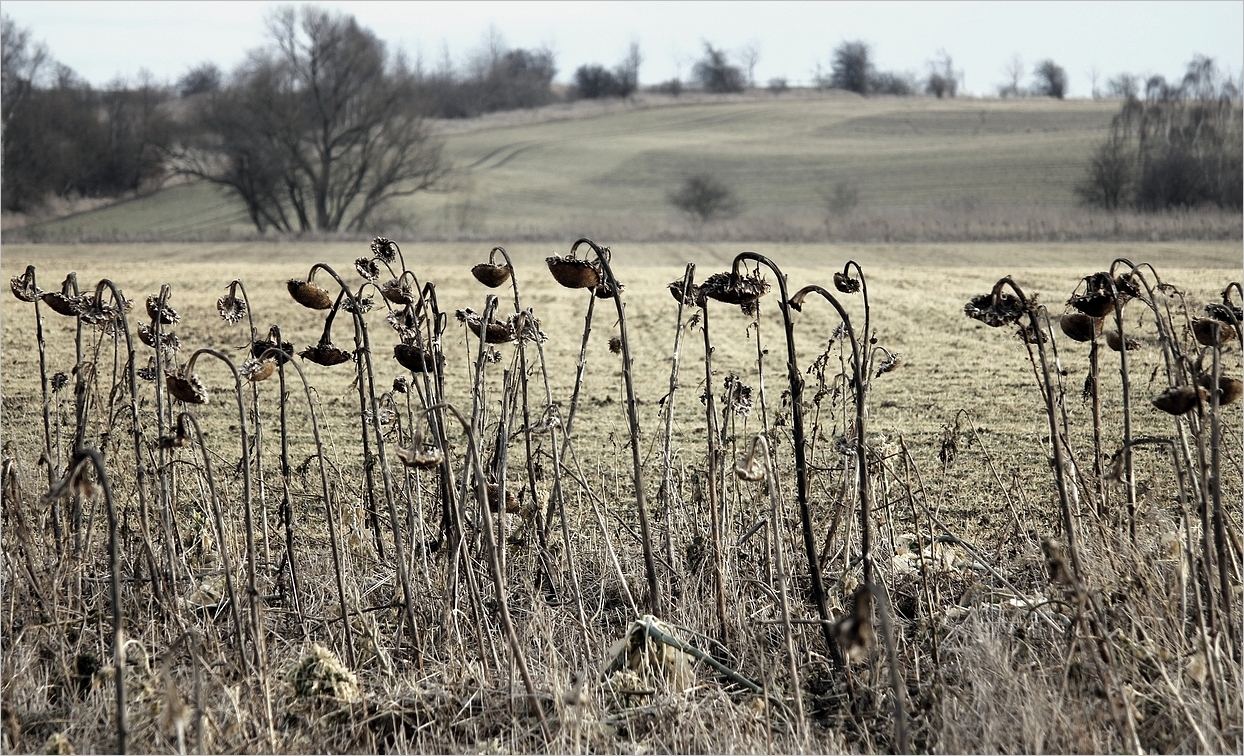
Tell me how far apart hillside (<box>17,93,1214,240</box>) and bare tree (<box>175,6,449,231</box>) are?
76.0 inches

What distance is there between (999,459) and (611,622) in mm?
3160

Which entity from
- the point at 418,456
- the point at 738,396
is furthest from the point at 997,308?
the point at 418,456

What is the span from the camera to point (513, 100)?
7931 centimetres

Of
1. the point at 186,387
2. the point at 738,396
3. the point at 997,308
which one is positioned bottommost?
the point at 738,396

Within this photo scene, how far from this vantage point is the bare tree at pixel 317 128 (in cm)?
4116

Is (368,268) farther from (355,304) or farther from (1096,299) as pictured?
(1096,299)

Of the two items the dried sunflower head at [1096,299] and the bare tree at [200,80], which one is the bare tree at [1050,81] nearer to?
the bare tree at [200,80]

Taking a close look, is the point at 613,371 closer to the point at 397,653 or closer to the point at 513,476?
the point at 513,476

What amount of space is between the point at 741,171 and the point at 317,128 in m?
21.5

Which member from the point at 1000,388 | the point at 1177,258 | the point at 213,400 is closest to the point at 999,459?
the point at 1000,388

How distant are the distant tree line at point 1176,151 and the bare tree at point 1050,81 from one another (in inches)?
1529

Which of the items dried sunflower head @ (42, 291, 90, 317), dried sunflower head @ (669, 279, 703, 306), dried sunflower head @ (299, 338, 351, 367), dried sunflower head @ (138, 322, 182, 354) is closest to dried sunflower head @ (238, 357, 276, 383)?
dried sunflower head @ (299, 338, 351, 367)

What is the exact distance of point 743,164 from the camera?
53.2m

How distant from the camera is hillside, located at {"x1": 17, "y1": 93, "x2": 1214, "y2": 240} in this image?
39.4 meters
